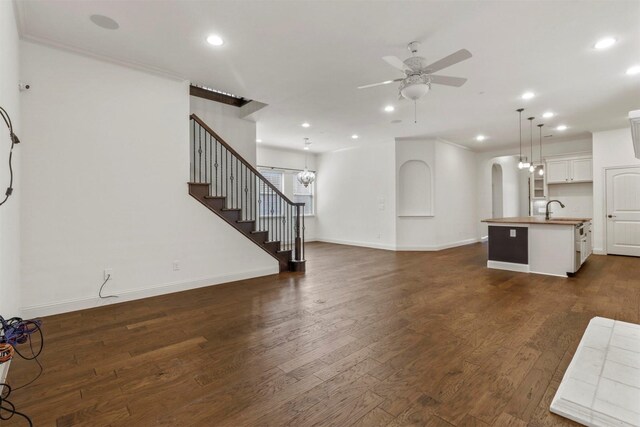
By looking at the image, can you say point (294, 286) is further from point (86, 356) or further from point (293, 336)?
point (86, 356)

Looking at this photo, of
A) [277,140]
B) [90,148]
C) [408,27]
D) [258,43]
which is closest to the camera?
[408,27]

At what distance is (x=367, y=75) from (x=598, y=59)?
114 inches

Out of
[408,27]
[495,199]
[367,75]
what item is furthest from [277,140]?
[495,199]

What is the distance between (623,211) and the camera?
22.2 ft

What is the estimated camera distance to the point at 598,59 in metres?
3.67

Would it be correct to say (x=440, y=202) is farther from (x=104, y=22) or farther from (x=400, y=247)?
(x=104, y=22)

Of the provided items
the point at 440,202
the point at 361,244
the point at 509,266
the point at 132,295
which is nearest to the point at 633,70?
the point at 509,266

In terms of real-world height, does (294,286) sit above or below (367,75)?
below

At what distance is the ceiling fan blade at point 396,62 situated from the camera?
285cm

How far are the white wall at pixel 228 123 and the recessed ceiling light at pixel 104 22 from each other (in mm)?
2122

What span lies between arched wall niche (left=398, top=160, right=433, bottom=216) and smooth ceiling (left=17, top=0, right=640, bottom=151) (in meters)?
2.69

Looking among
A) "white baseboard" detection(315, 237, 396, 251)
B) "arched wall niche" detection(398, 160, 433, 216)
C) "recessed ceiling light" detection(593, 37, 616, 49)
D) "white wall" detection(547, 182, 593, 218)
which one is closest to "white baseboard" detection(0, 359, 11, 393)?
"recessed ceiling light" detection(593, 37, 616, 49)

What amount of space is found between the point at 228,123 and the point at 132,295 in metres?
3.52

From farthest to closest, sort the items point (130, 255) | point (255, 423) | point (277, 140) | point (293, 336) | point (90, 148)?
1. point (277, 140)
2. point (130, 255)
3. point (90, 148)
4. point (293, 336)
5. point (255, 423)
